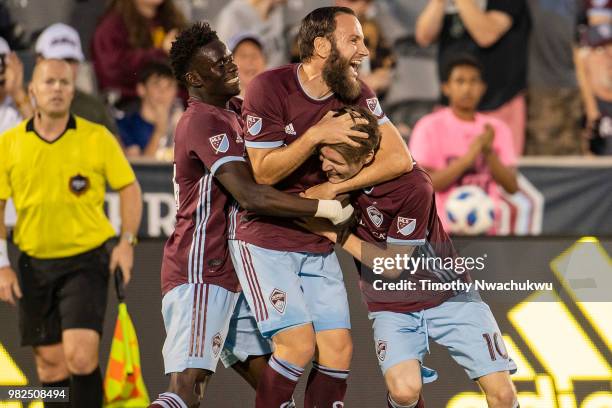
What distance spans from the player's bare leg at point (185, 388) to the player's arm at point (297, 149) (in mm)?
924

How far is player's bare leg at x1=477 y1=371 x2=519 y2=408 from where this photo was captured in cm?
516

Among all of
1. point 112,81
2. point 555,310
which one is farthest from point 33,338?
point 112,81

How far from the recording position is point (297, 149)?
4938mm

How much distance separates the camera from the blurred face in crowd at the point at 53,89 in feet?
22.0

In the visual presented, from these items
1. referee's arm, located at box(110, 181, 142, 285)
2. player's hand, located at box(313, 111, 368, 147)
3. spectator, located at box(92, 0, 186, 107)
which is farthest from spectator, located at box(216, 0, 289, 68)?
player's hand, located at box(313, 111, 368, 147)

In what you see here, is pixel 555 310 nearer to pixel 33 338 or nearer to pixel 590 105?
pixel 33 338

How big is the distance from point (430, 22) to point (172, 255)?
14.1 ft

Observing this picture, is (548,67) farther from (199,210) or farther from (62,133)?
(199,210)

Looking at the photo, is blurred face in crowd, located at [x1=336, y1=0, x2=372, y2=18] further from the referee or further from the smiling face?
the smiling face

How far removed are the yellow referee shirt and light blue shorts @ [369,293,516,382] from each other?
1940mm

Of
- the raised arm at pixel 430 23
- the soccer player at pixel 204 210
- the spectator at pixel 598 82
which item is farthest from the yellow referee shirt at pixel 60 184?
the spectator at pixel 598 82

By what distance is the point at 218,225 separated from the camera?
5227 millimetres

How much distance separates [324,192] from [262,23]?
13.3ft

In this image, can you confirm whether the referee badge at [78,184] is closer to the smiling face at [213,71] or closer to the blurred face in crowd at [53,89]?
the blurred face in crowd at [53,89]
